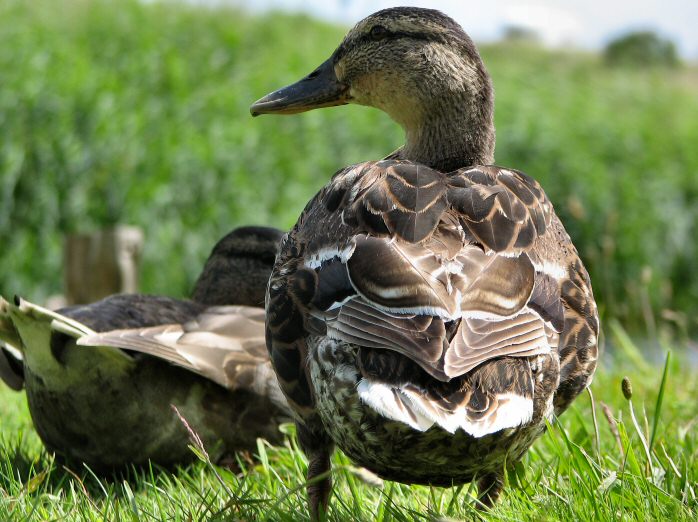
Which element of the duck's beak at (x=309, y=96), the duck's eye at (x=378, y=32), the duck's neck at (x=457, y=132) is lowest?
the duck's neck at (x=457, y=132)

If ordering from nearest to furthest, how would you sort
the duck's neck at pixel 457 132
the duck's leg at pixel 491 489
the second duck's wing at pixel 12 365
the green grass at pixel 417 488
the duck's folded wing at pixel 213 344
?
the green grass at pixel 417 488 < the duck's leg at pixel 491 489 < the duck's neck at pixel 457 132 < the duck's folded wing at pixel 213 344 < the second duck's wing at pixel 12 365

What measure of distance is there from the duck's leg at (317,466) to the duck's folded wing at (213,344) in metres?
1.15

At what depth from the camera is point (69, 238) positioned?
748cm

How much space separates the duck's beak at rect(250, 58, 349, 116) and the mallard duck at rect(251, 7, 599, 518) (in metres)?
0.79

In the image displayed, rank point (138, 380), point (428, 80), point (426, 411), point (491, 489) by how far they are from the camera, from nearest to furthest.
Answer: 1. point (426, 411)
2. point (491, 489)
3. point (428, 80)
4. point (138, 380)

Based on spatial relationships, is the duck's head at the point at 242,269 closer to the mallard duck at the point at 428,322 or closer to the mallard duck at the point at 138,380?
the mallard duck at the point at 138,380

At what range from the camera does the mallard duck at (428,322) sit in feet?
7.82

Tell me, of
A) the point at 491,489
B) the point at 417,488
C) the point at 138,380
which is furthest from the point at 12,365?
the point at 491,489

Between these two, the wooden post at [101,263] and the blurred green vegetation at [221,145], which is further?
the blurred green vegetation at [221,145]

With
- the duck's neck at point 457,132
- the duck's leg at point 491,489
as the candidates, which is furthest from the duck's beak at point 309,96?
the duck's leg at point 491,489

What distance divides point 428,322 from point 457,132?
1.38 metres

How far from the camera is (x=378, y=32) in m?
3.70

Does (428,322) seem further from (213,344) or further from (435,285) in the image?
(213,344)

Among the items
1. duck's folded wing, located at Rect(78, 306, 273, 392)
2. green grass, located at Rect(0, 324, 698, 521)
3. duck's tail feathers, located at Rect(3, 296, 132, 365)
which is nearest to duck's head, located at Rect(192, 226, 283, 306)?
duck's folded wing, located at Rect(78, 306, 273, 392)
